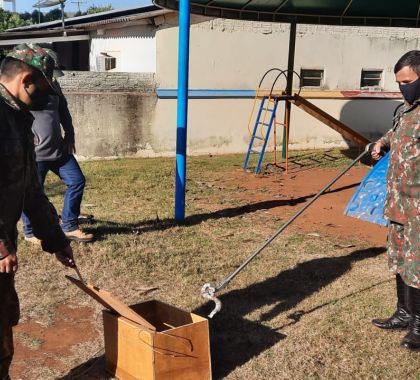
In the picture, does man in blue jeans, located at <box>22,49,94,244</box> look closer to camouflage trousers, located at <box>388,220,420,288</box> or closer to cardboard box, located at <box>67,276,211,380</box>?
cardboard box, located at <box>67,276,211,380</box>

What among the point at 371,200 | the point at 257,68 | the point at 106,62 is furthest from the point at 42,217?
the point at 106,62

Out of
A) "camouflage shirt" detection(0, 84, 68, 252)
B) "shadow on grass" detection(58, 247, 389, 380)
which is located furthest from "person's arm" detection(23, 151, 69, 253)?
"shadow on grass" detection(58, 247, 389, 380)

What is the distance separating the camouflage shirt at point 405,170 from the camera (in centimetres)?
405

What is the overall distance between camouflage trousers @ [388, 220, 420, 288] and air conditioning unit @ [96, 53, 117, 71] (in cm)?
1109

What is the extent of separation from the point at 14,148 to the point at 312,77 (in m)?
11.5

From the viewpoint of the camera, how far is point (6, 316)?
324 centimetres

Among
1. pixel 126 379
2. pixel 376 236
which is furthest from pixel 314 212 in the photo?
pixel 126 379

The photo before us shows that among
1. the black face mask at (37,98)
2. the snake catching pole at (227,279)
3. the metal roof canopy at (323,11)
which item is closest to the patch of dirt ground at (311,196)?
the snake catching pole at (227,279)

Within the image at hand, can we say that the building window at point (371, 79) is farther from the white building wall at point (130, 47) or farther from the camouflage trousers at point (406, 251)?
the camouflage trousers at point (406, 251)

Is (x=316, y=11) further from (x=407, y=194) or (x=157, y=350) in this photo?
(x=157, y=350)

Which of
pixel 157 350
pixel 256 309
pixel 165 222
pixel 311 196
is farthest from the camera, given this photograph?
pixel 311 196

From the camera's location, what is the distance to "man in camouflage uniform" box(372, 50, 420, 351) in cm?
406

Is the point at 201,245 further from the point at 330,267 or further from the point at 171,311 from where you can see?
the point at 171,311

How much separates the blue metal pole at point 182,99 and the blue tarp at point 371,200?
2066 millimetres
